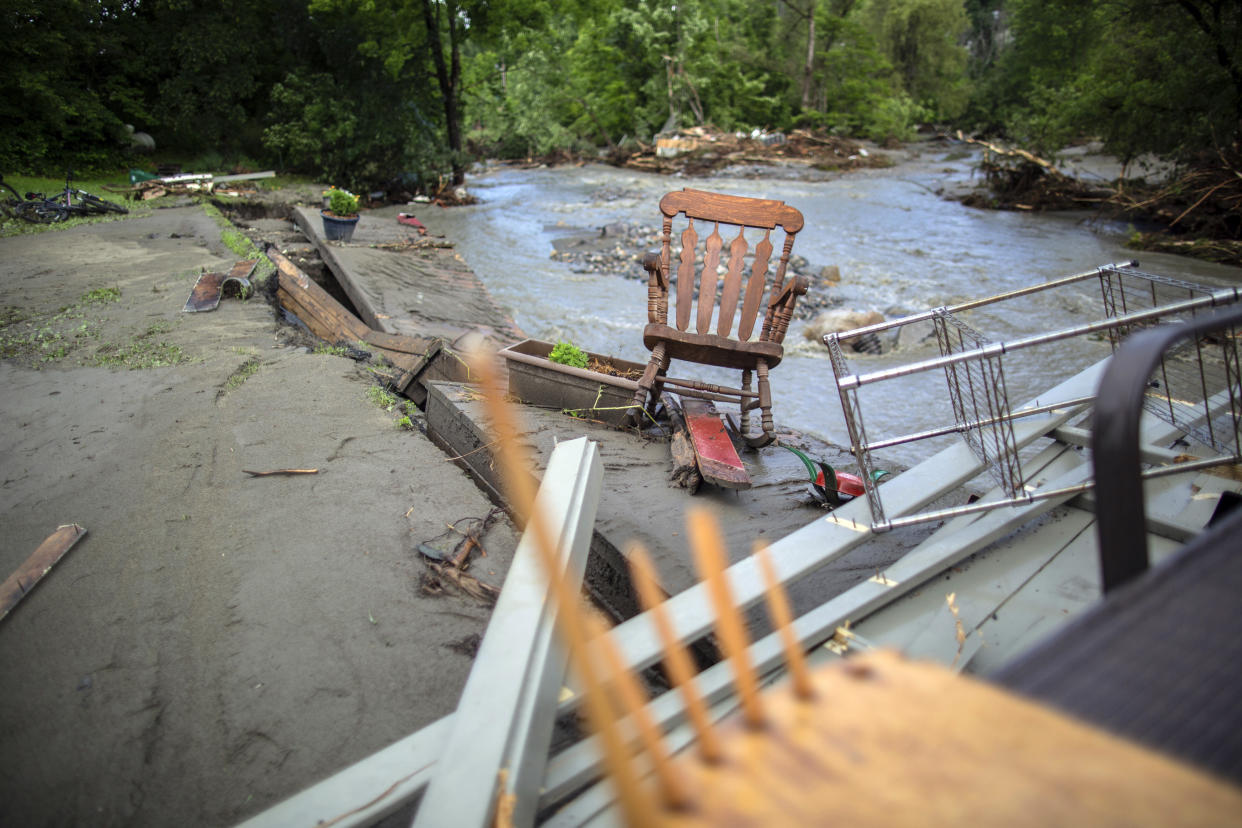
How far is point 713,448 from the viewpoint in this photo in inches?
165

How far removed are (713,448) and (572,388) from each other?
4.04 ft

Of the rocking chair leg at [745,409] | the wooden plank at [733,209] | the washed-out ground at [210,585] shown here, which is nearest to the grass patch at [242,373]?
the washed-out ground at [210,585]

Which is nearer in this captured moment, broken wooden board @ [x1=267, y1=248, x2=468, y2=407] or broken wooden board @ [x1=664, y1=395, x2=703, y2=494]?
broken wooden board @ [x1=664, y1=395, x2=703, y2=494]

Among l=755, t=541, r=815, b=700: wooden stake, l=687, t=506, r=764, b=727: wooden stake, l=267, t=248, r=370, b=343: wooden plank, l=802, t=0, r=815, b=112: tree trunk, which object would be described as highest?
l=802, t=0, r=815, b=112: tree trunk

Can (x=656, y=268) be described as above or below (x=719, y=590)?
above

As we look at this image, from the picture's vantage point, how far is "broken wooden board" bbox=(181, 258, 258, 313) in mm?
6730

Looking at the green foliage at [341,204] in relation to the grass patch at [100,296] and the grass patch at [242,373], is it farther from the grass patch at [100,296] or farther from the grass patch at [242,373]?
the grass patch at [242,373]

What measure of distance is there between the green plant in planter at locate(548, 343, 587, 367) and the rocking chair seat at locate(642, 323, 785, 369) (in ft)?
1.59

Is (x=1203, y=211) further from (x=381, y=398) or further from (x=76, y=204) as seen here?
(x=76, y=204)

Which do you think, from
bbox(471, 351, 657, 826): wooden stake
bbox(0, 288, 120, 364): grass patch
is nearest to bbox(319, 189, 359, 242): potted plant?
bbox(0, 288, 120, 364): grass patch

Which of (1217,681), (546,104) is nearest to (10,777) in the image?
(1217,681)

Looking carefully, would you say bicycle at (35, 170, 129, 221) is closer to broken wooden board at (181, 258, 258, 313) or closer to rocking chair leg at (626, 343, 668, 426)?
broken wooden board at (181, 258, 258, 313)

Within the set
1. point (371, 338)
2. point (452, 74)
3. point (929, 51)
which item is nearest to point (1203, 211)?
point (371, 338)

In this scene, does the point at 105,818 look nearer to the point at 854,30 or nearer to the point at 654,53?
the point at 654,53
